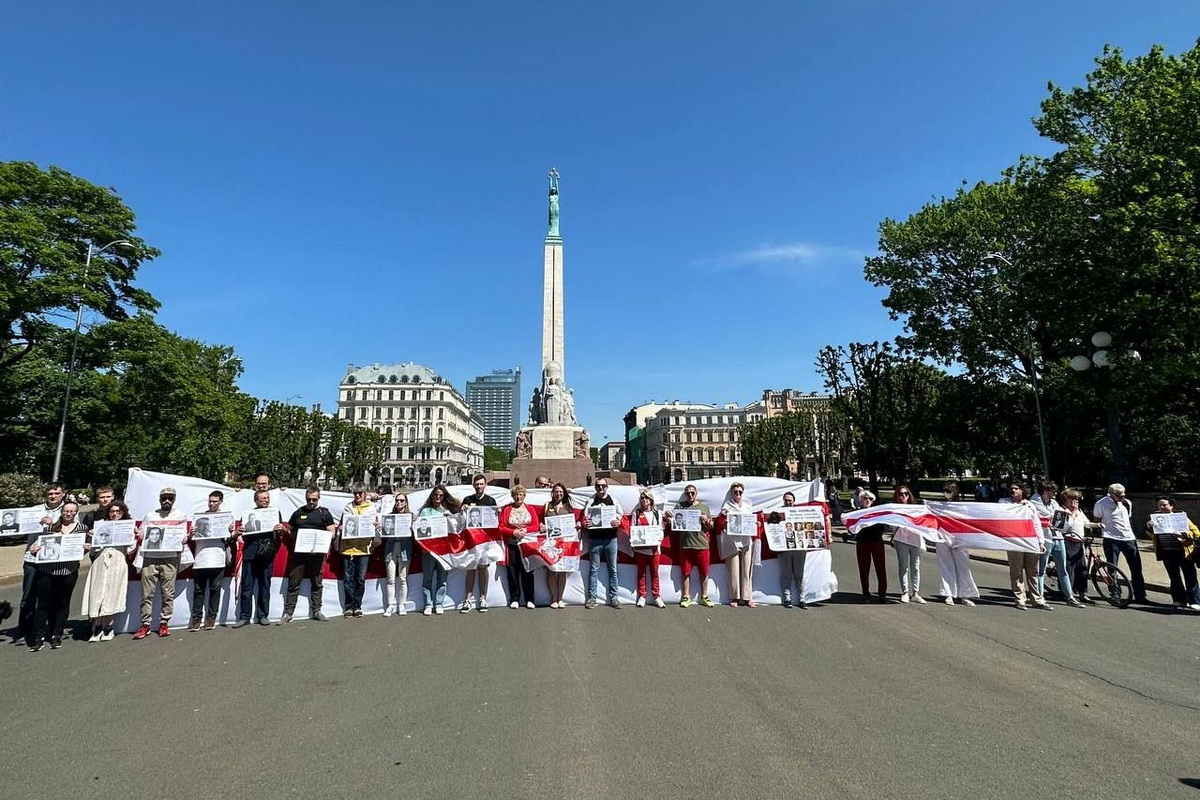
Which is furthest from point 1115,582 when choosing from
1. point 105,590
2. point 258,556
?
point 105,590

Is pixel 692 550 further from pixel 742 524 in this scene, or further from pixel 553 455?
Answer: pixel 553 455

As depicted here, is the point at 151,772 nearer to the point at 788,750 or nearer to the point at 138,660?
the point at 138,660

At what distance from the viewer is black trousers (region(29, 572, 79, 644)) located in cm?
774

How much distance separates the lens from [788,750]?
14.5ft

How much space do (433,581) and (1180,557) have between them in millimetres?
10774

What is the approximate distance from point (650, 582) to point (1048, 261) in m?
22.9

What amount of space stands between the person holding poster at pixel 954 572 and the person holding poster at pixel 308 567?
9.07m

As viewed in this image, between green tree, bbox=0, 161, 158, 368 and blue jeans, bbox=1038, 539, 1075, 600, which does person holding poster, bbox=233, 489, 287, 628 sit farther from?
green tree, bbox=0, 161, 158, 368

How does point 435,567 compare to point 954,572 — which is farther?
point 954,572

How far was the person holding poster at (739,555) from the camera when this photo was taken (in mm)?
9695

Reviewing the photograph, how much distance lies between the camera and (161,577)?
852cm

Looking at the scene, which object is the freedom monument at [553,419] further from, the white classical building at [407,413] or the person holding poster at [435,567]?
the white classical building at [407,413]

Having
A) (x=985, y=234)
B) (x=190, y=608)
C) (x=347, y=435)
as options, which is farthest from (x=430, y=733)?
(x=347, y=435)

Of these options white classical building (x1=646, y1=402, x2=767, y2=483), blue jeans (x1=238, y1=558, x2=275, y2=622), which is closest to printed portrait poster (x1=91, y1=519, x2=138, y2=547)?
blue jeans (x1=238, y1=558, x2=275, y2=622)
